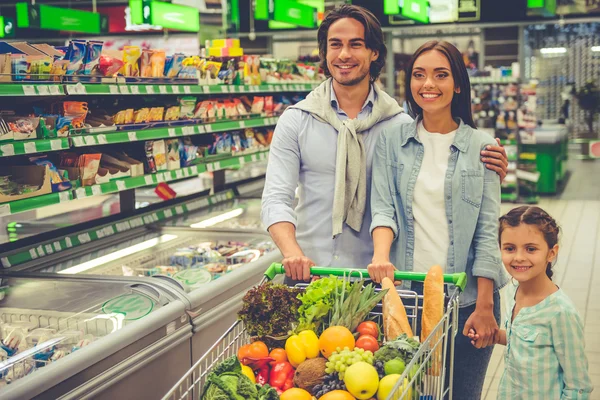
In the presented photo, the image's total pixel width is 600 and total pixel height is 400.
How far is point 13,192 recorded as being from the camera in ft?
11.0

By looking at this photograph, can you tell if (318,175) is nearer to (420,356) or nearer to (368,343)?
(368,343)

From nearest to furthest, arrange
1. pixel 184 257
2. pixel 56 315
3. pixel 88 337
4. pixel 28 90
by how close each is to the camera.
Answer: pixel 88 337, pixel 56 315, pixel 28 90, pixel 184 257

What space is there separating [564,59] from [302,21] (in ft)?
26.7

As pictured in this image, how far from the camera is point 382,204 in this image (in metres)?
2.42

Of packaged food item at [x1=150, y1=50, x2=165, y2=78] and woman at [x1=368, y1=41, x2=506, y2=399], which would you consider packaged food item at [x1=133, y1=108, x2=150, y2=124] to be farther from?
woman at [x1=368, y1=41, x2=506, y2=399]

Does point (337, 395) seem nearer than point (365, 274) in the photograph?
Yes

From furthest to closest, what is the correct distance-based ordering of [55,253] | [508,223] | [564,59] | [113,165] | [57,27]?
[564,59], [57,27], [113,165], [55,253], [508,223]

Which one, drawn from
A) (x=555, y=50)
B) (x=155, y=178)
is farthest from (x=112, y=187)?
(x=555, y=50)

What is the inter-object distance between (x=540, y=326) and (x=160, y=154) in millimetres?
2776

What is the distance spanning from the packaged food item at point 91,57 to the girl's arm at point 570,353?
2.57 metres

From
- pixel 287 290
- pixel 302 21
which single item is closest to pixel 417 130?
pixel 287 290

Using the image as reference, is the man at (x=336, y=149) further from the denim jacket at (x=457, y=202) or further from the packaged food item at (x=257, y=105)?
the packaged food item at (x=257, y=105)

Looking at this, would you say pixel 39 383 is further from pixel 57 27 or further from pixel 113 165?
pixel 57 27

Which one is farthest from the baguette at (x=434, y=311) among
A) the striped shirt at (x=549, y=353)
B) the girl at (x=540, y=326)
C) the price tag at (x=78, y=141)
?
the price tag at (x=78, y=141)
